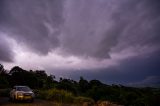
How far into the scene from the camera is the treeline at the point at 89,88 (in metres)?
30.6

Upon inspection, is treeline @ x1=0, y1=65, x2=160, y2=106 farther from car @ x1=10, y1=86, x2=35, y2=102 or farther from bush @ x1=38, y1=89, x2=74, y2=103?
car @ x1=10, y1=86, x2=35, y2=102

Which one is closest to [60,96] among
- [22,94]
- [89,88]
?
[22,94]

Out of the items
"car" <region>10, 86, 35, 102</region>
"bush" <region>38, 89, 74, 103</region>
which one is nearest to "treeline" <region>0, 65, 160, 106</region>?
"bush" <region>38, 89, 74, 103</region>

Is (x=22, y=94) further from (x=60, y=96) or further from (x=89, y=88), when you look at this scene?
(x=89, y=88)

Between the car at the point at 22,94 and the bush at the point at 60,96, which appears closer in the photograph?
the car at the point at 22,94

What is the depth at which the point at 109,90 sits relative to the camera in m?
39.8

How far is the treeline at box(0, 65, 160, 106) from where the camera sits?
30570 millimetres

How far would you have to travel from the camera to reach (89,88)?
5591 centimetres

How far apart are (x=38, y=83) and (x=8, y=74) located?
13793mm

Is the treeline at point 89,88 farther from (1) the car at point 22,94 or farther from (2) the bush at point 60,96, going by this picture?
(1) the car at point 22,94

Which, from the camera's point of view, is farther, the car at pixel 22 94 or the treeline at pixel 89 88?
the treeline at pixel 89 88

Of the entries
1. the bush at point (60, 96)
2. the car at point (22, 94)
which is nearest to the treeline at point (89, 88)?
the bush at point (60, 96)

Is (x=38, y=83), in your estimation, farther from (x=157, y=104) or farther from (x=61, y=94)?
(x=157, y=104)

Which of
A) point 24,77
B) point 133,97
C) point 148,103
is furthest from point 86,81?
point 148,103
